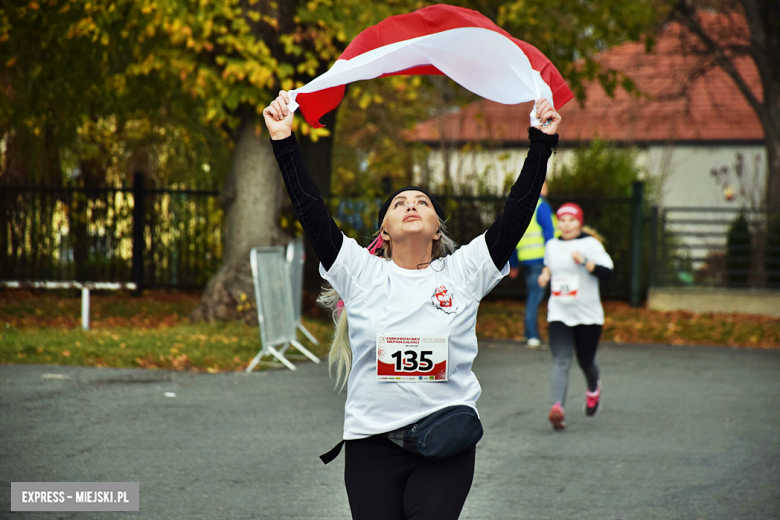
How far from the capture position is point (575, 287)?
6.95 m

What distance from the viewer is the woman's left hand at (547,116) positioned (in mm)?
3066

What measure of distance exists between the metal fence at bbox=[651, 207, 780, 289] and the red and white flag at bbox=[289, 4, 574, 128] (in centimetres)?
1277

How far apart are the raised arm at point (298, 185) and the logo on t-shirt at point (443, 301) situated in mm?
382

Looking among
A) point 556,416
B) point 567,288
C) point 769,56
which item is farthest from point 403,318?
point 769,56

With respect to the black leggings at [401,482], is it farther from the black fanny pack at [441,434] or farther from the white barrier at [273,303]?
the white barrier at [273,303]

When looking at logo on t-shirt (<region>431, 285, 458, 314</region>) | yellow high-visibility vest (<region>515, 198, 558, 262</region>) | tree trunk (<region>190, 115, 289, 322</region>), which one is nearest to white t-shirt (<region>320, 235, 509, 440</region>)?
logo on t-shirt (<region>431, 285, 458, 314</region>)

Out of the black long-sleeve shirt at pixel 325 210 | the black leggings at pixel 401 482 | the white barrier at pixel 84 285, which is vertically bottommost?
the white barrier at pixel 84 285

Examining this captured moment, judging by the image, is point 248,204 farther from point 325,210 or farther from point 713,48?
point 713,48

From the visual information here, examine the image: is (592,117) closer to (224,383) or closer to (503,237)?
(224,383)

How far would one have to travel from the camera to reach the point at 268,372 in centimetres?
902

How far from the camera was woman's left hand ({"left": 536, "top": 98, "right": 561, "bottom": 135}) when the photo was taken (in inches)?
121

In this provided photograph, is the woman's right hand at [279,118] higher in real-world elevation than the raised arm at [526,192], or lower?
higher

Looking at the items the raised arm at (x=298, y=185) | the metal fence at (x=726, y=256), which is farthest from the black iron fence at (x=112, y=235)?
the raised arm at (x=298, y=185)

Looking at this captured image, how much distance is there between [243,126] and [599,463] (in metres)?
8.03
